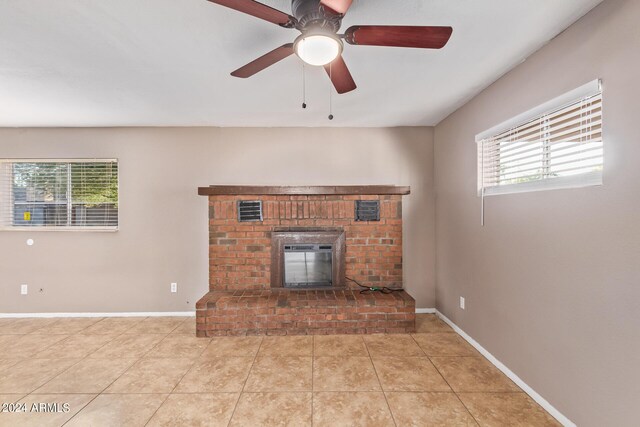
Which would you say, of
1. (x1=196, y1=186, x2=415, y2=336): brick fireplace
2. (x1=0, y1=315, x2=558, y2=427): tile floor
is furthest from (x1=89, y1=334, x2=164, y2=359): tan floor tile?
(x1=196, y1=186, x2=415, y2=336): brick fireplace

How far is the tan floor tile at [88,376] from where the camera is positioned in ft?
7.13

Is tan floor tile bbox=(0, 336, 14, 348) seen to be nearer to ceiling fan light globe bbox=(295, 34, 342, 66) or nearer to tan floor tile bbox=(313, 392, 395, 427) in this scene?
tan floor tile bbox=(313, 392, 395, 427)

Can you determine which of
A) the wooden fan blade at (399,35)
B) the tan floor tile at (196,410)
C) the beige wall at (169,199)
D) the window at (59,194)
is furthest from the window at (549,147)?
the window at (59,194)

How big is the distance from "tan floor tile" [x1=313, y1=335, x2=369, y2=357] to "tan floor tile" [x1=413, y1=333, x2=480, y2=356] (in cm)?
58

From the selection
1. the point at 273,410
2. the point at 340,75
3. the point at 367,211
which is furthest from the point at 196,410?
the point at 367,211

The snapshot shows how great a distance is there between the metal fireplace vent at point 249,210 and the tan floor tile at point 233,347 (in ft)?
4.39

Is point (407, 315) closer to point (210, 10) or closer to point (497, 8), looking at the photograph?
point (497, 8)

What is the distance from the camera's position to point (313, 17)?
1.32 meters

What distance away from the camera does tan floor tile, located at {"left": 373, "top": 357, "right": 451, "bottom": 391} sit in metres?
2.17

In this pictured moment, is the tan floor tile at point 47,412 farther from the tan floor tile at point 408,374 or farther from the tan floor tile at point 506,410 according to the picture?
the tan floor tile at point 506,410

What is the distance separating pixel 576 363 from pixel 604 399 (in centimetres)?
20

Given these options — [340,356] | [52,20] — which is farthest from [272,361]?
[52,20]

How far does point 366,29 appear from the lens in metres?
1.33

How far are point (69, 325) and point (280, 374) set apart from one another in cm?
274
